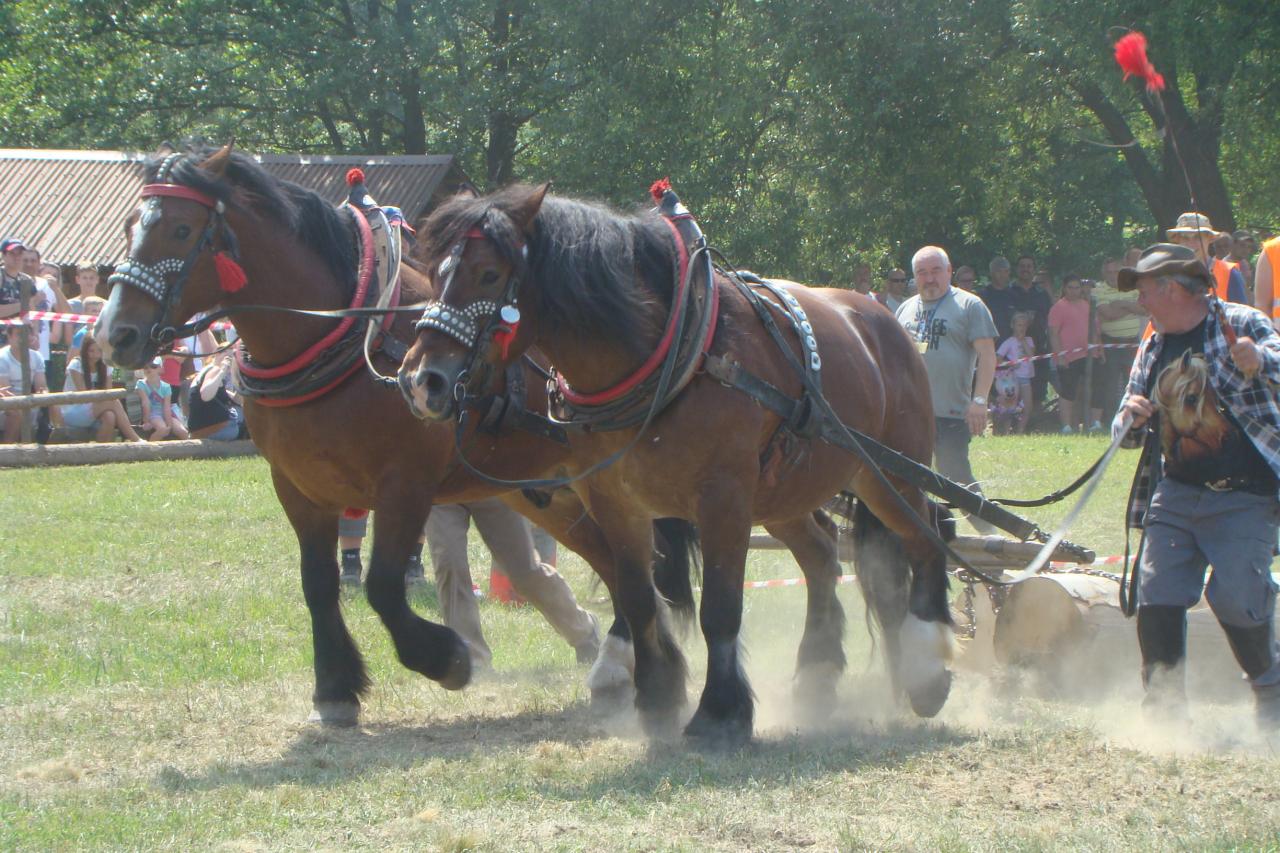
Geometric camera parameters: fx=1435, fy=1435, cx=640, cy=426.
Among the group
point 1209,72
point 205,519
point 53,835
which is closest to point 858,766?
point 53,835

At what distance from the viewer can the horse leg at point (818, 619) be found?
5.86 meters

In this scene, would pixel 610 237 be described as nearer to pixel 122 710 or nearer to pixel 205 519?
pixel 122 710

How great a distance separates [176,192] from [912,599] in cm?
331

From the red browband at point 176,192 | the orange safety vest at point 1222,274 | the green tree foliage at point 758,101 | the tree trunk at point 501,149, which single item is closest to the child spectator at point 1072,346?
the green tree foliage at point 758,101

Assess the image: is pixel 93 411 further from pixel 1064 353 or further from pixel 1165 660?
pixel 1165 660

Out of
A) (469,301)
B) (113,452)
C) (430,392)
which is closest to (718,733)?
(430,392)

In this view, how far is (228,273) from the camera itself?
194 inches

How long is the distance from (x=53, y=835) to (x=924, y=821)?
2331mm

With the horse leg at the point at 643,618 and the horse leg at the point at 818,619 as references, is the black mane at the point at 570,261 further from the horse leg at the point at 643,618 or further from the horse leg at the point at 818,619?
the horse leg at the point at 818,619

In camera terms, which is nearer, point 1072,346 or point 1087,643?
point 1087,643

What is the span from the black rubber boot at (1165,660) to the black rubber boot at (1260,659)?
167 mm

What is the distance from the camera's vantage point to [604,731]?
5305mm

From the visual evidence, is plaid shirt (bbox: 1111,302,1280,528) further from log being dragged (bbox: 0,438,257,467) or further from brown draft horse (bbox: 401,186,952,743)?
log being dragged (bbox: 0,438,257,467)

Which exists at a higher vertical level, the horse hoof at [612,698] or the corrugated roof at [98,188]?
the corrugated roof at [98,188]
